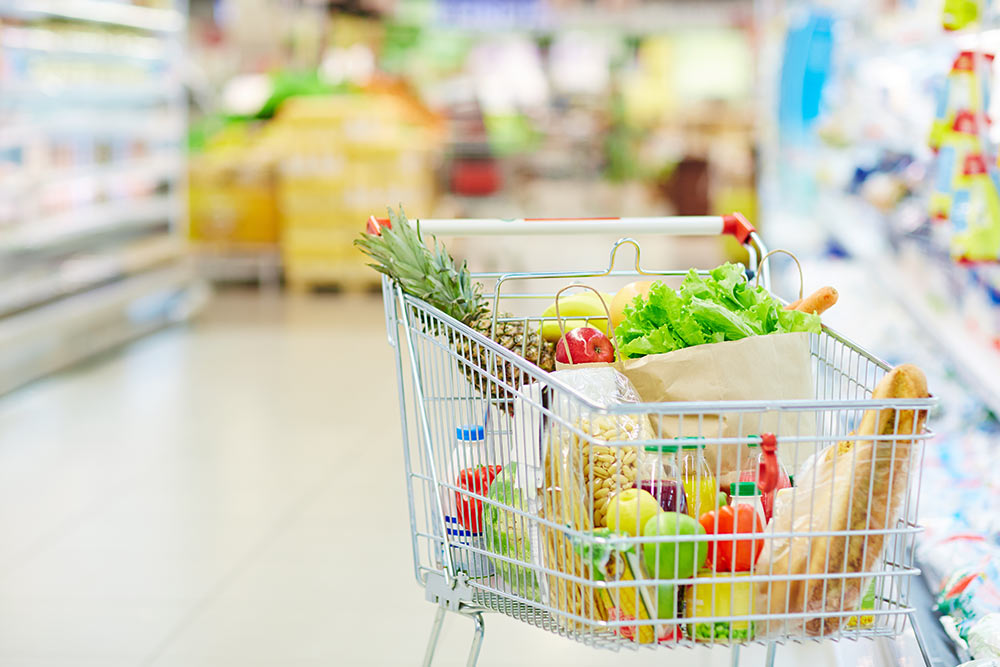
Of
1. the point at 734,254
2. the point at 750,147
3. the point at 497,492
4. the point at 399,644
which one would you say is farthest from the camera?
the point at 750,147

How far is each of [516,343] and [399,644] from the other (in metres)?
1.15

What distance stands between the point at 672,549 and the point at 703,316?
1.37ft

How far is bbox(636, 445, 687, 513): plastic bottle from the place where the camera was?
165 centimetres

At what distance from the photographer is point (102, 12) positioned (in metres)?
6.39

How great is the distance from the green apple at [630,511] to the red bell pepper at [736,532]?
87 millimetres

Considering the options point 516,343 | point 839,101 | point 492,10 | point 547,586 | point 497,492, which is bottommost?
point 547,586

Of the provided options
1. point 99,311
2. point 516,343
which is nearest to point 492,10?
point 99,311

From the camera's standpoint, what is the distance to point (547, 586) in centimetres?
170

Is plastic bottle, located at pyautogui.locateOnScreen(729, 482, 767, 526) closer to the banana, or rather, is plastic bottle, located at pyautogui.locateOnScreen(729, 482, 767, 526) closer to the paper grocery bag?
the paper grocery bag

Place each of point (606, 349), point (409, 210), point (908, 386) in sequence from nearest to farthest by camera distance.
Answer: point (908, 386) → point (606, 349) → point (409, 210)

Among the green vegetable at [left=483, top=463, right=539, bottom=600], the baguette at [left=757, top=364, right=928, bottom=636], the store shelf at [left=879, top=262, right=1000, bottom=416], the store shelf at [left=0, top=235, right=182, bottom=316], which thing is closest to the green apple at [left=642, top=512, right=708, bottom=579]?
the baguette at [left=757, top=364, right=928, bottom=636]

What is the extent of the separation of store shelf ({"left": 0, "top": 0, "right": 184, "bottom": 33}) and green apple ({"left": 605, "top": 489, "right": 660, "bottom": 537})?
4.64 metres

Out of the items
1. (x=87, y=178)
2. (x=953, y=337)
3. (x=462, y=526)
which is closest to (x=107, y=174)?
(x=87, y=178)

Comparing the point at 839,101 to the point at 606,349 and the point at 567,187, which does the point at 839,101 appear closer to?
the point at 606,349
